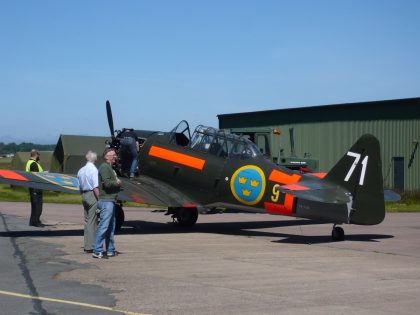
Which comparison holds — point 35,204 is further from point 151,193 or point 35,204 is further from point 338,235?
point 338,235

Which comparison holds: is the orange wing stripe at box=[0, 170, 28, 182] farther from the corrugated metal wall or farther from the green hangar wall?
the corrugated metal wall

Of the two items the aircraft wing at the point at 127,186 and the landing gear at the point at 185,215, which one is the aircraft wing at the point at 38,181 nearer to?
the aircraft wing at the point at 127,186

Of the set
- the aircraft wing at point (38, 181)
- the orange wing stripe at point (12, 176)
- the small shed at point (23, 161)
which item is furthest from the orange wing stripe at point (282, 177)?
the small shed at point (23, 161)

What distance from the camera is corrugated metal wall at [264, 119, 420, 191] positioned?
1287 inches

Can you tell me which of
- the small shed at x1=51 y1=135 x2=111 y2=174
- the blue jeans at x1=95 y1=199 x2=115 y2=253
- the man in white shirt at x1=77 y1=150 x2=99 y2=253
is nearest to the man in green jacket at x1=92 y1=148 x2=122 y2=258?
the blue jeans at x1=95 y1=199 x2=115 y2=253

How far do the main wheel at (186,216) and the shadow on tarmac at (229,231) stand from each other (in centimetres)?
18

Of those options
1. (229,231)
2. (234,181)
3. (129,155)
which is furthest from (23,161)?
(234,181)

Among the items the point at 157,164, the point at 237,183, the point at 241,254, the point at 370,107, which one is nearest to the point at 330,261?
the point at 241,254

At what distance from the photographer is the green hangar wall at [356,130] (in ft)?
107

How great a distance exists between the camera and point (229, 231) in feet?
54.8

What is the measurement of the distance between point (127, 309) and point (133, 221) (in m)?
12.0

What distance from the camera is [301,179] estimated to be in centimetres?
1434

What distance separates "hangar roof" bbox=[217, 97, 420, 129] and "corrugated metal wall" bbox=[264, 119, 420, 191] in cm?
30

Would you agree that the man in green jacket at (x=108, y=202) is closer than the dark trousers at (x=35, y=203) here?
Yes
